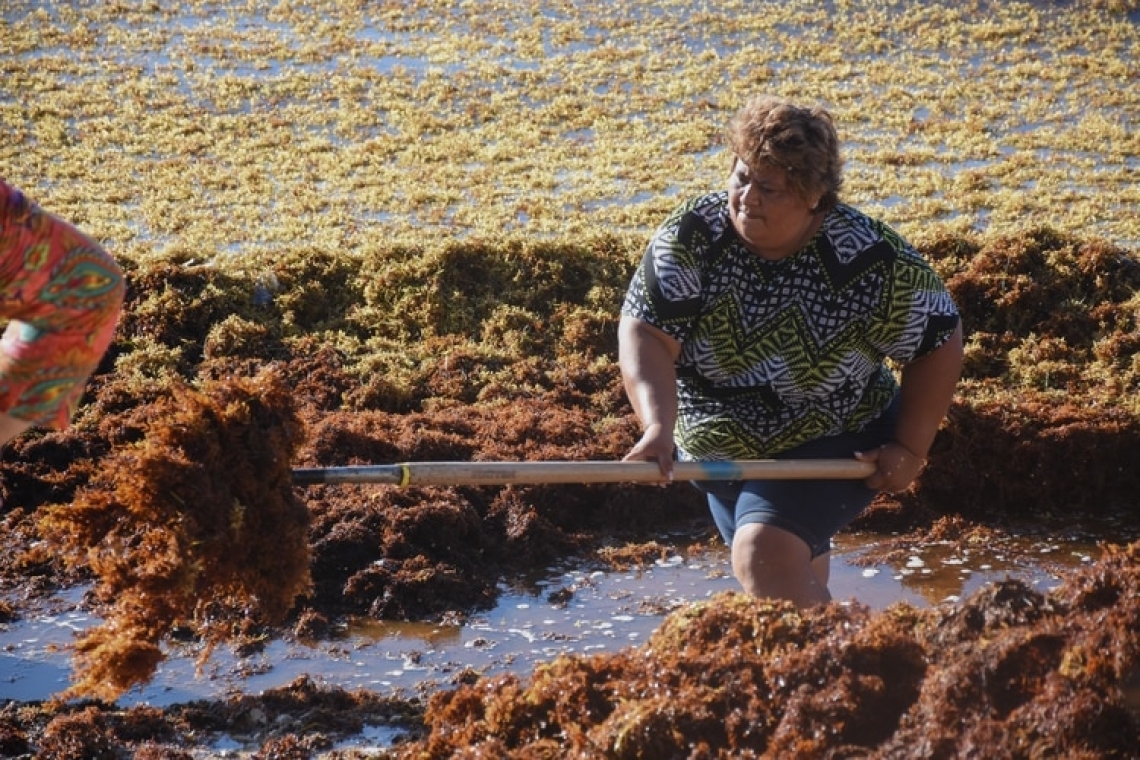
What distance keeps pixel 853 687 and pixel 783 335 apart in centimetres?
137

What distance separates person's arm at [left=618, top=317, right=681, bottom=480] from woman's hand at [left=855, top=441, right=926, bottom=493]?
57 cm

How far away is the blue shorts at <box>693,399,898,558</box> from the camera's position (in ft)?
12.6

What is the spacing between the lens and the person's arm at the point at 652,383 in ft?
12.5

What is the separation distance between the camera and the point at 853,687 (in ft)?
9.29

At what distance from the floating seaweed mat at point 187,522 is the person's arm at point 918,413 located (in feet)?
5.15

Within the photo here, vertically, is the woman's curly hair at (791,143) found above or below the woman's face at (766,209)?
above

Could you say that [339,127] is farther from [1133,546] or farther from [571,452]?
[1133,546]

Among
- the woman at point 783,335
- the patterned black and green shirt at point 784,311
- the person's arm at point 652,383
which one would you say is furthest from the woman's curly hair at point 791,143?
the person's arm at point 652,383

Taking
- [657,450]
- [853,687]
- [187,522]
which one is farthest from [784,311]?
[187,522]

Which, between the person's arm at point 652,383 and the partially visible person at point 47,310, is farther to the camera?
the person's arm at point 652,383

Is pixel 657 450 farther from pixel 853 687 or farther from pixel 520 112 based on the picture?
pixel 520 112

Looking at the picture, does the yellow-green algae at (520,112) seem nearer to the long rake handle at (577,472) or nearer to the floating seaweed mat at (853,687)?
the long rake handle at (577,472)

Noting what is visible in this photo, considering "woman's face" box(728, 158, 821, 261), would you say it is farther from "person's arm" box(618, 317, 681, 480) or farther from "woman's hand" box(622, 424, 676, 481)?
"woman's hand" box(622, 424, 676, 481)

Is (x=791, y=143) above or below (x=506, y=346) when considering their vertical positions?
above
